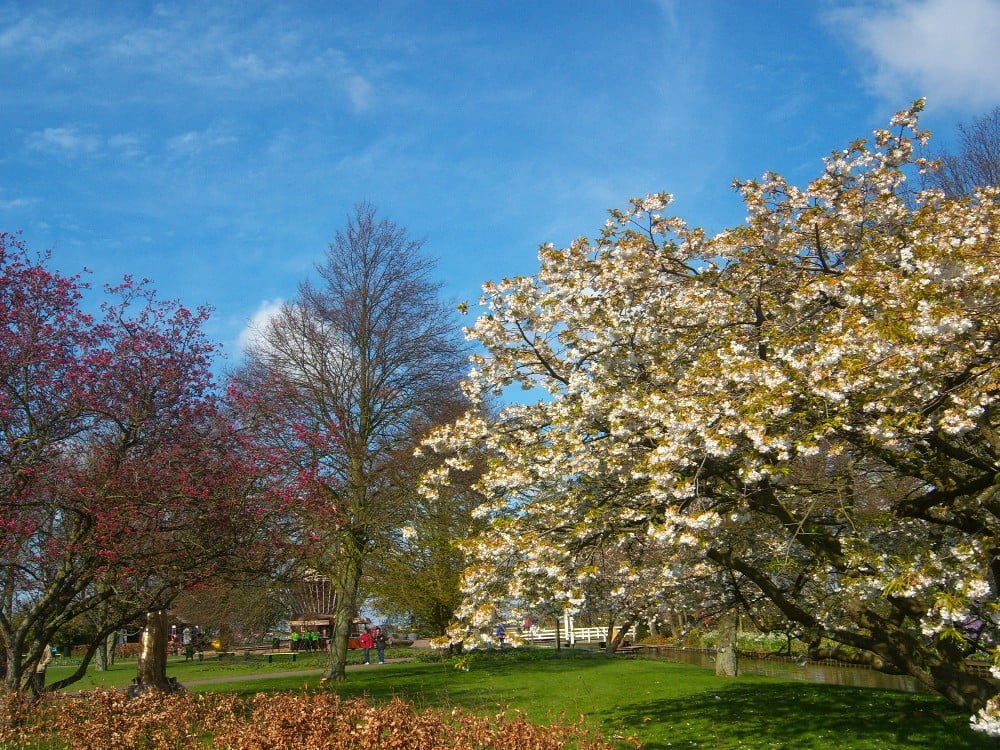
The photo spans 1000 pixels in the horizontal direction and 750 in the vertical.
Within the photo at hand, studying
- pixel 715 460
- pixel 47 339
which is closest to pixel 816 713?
pixel 715 460

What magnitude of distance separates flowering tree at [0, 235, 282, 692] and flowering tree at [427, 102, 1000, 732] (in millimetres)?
4214

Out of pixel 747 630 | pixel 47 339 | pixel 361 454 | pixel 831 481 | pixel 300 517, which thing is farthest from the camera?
pixel 747 630

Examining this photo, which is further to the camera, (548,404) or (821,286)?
(548,404)

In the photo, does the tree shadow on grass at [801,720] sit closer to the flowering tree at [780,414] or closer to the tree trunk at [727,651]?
the flowering tree at [780,414]

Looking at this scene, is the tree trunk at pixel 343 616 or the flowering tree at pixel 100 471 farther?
the tree trunk at pixel 343 616

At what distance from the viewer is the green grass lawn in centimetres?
1073

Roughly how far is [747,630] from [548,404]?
1168 inches

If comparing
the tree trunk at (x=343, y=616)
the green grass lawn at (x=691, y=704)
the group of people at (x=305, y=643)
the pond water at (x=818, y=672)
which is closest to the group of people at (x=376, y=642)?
the group of people at (x=305, y=643)

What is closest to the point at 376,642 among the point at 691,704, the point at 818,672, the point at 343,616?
the point at 343,616

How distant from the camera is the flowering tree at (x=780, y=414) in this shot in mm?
6406

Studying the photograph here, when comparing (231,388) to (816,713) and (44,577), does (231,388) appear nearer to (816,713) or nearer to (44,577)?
(44,577)

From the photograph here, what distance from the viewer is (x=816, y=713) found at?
13086 mm

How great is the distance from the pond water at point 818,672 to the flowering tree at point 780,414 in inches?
318

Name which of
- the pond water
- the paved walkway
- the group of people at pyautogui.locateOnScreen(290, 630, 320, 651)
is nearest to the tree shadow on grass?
the pond water
